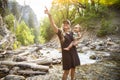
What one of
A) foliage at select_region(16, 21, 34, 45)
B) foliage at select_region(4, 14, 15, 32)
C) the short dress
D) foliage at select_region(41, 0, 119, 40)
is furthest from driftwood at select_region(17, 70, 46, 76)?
foliage at select_region(16, 21, 34, 45)

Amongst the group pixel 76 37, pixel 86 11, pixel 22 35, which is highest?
pixel 76 37

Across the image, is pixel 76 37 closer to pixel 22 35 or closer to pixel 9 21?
pixel 9 21

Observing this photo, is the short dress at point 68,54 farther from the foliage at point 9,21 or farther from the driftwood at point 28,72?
the foliage at point 9,21

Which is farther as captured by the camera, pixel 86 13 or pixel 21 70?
pixel 86 13

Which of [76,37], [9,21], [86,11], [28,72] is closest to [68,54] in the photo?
[76,37]

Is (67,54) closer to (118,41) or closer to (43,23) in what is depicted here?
(118,41)

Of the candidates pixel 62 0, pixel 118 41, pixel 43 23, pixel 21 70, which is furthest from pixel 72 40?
pixel 43 23

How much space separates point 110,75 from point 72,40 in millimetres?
3013

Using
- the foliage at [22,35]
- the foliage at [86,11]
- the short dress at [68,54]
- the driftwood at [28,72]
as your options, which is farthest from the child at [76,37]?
the foliage at [22,35]

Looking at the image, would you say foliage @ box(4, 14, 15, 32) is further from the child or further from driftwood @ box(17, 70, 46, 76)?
the child

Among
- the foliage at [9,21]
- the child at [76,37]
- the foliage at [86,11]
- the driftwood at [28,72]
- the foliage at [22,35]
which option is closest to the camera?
the child at [76,37]

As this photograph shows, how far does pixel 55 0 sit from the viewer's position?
4212cm

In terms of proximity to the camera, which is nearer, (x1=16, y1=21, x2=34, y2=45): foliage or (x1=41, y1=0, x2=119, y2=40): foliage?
(x1=41, y1=0, x2=119, y2=40): foliage

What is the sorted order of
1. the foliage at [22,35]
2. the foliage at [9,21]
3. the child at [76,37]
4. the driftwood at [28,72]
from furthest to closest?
1. the foliage at [22,35]
2. the foliage at [9,21]
3. the driftwood at [28,72]
4. the child at [76,37]
